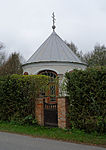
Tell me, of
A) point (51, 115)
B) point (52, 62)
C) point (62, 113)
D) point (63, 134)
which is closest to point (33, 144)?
point (63, 134)

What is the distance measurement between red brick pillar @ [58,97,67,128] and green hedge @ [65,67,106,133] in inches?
11.1

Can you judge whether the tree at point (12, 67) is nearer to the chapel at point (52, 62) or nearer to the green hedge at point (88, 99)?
the chapel at point (52, 62)

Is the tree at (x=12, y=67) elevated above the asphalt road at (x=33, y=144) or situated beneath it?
elevated above

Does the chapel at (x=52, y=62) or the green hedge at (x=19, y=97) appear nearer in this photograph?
the green hedge at (x=19, y=97)

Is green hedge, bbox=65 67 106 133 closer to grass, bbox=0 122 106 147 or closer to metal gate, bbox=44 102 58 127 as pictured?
grass, bbox=0 122 106 147

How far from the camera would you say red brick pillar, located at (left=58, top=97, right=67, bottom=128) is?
7617 mm

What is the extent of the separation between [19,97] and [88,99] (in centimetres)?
365

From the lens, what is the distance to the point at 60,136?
6.58 metres

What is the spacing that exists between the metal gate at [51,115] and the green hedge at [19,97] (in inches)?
24.6

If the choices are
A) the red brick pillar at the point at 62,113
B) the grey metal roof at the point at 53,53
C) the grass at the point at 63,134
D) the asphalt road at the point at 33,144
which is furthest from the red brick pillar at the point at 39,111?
the grey metal roof at the point at 53,53

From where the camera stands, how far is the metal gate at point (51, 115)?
824cm

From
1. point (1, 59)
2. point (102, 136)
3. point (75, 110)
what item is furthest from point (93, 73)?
point (1, 59)

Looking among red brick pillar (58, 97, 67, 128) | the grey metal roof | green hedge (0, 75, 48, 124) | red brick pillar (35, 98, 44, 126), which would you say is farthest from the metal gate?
the grey metal roof

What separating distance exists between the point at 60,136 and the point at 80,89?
1.92 meters
